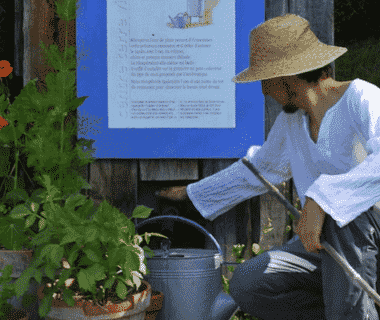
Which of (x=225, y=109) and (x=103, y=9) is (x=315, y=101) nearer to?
(x=225, y=109)

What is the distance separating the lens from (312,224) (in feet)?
4.86

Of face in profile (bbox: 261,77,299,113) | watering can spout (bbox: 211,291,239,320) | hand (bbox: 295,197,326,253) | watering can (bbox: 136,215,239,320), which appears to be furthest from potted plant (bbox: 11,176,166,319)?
face in profile (bbox: 261,77,299,113)

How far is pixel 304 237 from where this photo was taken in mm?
1543

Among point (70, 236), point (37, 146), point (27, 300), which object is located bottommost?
point (27, 300)

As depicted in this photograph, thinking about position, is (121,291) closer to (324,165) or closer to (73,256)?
(73,256)

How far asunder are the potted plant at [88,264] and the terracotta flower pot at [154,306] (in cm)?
18

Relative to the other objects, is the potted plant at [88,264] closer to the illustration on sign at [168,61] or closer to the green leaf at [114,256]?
the green leaf at [114,256]

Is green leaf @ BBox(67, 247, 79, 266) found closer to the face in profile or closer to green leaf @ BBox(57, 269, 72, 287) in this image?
green leaf @ BBox(57, 269, 72, 287)

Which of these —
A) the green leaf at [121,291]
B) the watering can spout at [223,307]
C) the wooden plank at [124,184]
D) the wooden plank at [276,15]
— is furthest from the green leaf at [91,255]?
the wooden plank at [276,15]

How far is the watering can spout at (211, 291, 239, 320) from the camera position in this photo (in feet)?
6.19

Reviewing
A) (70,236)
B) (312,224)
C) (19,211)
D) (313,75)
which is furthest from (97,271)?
(313,75)

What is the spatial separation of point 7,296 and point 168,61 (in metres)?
1.27

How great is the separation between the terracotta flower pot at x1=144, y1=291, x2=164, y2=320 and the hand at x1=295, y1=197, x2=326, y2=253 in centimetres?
65

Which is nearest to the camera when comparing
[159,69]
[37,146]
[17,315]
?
[17,315]
